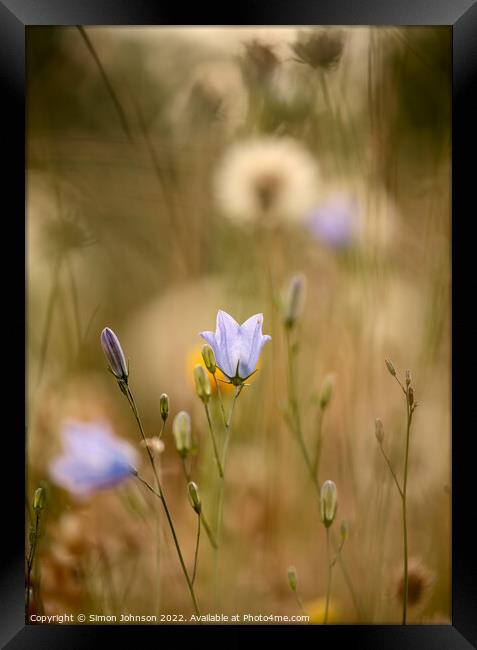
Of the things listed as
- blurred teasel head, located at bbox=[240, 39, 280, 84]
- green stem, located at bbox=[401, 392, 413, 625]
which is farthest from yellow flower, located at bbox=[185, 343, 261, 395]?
blurred teasel head, located at bbox=[240, 39, 280, 84]

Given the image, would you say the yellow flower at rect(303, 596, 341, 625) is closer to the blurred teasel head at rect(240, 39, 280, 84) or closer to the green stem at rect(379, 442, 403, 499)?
the green stem at rect(379, 442, 403, 499)

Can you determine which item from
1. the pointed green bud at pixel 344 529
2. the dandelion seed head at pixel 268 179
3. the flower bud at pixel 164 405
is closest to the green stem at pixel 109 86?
the dandelion seed head at pixel 268 179

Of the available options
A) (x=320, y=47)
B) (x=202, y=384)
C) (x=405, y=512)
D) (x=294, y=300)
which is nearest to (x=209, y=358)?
(x=202, y=384)

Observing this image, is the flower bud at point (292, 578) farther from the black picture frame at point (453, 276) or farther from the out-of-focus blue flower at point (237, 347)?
the out-of-focus blue flower at point (237, 347)

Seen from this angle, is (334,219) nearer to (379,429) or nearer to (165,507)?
(379,429)

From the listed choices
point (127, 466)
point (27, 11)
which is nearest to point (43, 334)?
point (127, 466)

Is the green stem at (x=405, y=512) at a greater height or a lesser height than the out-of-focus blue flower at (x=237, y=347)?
lesser

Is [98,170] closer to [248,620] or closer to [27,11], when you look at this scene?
[27,11]
